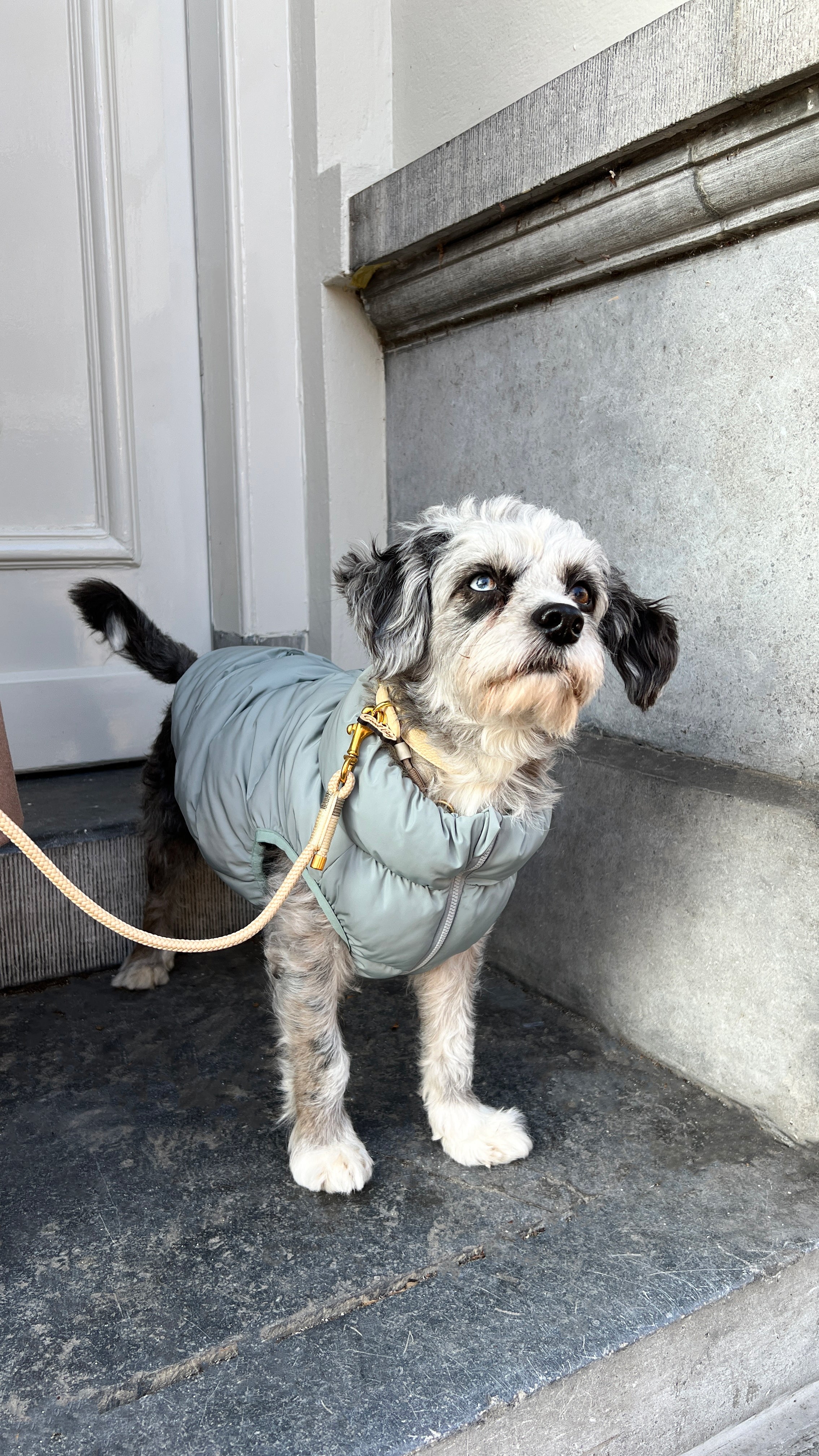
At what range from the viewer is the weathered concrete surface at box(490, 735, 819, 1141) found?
1850mm

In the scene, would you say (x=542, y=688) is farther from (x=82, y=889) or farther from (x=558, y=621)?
(x=82, y=889)

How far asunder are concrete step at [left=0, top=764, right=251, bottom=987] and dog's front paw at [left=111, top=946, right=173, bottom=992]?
141 millimetres

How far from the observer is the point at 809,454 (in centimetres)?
187

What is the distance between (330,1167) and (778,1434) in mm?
832

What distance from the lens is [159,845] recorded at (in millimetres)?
2557

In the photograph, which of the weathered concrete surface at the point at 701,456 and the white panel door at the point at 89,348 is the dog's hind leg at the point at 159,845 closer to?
the white panel door at the point at 89,348

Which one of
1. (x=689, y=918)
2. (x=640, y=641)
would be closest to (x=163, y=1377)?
(x=689, y=918)

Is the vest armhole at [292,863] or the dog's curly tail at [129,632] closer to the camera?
the vest armhole at [292,863]

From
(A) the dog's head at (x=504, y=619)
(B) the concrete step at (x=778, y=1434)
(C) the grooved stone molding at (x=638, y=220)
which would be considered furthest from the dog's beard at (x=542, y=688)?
(B) the concrete step at (x=778, y=1434)

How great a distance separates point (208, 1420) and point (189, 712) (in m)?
1.46

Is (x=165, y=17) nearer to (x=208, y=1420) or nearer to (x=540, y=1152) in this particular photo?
(x=540, y=1152)

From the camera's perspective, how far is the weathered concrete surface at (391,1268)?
1294 mm

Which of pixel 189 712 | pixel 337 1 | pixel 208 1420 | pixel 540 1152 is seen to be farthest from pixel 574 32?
pixel 208 1420

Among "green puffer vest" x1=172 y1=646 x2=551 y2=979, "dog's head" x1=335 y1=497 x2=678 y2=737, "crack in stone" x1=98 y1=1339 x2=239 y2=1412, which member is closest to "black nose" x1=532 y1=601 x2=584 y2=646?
"dog's head" x1=335 y1=497 x2=678 y2=737
